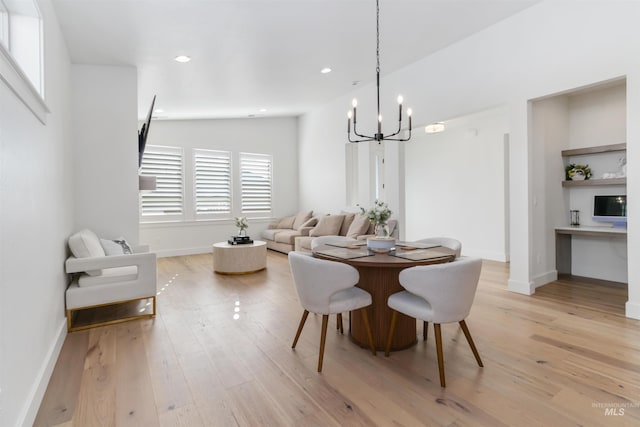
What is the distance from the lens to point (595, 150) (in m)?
4.31

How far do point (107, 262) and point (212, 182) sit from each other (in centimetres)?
460

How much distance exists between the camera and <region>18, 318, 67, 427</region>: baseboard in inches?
67.2

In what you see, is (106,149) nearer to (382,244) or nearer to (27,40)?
(27,40)

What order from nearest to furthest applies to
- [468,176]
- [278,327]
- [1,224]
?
[1,224] < [278,327] < [468,176]

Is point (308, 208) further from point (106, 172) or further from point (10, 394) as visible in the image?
point (10, 394)

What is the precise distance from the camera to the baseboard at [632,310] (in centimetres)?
311

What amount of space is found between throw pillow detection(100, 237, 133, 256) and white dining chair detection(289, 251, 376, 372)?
2.49 meters

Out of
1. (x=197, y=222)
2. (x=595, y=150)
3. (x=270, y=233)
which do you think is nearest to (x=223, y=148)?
(x=197, y=222)

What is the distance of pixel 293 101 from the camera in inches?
269

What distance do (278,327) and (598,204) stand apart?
14.6 ft

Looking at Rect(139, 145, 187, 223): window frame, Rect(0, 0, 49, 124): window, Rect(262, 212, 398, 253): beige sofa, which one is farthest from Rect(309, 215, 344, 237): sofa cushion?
Rect(0, 0, 49, 124): window

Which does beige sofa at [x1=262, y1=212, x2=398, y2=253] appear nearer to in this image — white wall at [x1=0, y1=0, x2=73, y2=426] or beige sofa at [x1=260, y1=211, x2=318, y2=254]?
beige sofa at [x1=260, y1=211, x2=318, y2=254]

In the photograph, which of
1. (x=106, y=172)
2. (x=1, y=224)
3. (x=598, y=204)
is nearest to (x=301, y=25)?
(x=106, y=172)

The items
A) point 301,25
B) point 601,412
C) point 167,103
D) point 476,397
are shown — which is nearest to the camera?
point 601,412
